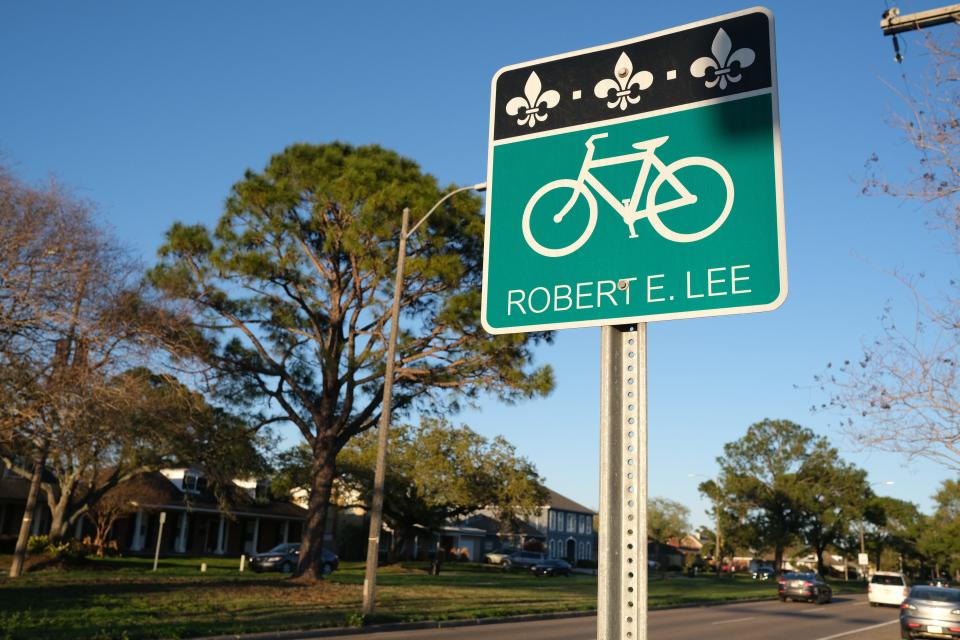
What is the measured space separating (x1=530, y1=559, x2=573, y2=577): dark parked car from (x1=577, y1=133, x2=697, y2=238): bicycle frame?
182ft

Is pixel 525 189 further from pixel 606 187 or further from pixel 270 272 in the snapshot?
pixel 270 272

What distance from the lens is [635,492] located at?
7.86 feet

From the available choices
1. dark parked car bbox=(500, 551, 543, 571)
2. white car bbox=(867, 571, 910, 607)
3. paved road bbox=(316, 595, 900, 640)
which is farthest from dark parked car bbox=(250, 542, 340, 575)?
white car bbox=(867, 571, 910, 607)

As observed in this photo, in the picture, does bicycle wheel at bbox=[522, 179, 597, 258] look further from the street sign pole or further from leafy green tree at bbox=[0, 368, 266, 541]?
leafy green tree at bbox=[0, 368, 266, 541]

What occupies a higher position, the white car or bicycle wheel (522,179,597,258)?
bicycle wheel (522,179,597,258)

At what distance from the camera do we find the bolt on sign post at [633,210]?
8.04 ft

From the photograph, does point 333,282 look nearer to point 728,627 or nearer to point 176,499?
point 728,627

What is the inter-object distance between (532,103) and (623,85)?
38 cm

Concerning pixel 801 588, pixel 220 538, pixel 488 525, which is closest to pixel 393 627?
pixel 801 588

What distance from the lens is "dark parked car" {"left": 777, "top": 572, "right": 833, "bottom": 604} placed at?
39469mm

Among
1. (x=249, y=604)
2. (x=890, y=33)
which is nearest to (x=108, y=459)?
(x=249, y=604)

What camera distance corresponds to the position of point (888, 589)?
126ft

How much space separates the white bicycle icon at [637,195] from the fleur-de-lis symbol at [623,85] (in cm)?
14

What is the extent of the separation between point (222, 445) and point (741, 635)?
15569 mm
